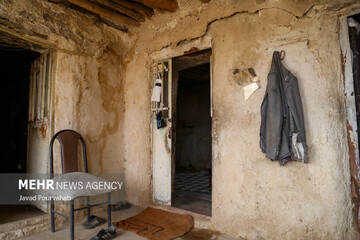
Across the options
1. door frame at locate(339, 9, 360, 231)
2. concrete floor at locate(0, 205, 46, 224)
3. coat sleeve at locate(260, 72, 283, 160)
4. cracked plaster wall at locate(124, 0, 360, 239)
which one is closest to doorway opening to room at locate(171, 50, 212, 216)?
cracked plaster wall at locate(124, 0, 360, 239)

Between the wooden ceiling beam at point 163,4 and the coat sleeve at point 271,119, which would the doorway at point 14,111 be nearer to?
the wooden ceiling beam at point 163,4

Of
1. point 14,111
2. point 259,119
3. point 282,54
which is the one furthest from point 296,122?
point 14,111

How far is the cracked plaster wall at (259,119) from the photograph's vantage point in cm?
218

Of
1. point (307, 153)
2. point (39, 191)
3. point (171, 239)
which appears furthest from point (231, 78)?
point (39, 191)

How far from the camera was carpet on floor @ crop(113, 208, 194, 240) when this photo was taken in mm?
2729

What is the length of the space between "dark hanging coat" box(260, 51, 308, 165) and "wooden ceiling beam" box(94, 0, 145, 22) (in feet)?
7.44

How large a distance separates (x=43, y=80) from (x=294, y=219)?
3.67 meters

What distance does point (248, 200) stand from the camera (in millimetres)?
2607

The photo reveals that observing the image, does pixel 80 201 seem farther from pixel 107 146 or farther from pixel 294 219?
pixel 294 219

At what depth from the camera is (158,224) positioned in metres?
3.01

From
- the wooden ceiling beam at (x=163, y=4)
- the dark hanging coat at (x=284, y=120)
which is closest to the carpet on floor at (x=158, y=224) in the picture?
the dark hanging coat at (x=284, y=120)

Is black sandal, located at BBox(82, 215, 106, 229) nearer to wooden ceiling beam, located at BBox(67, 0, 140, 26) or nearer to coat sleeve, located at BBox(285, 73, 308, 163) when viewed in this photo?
coat sleeve, located at BBox(285, 73, 308, 163)

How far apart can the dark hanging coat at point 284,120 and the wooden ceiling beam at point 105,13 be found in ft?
7.97

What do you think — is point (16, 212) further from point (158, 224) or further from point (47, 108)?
point (158, 224)
